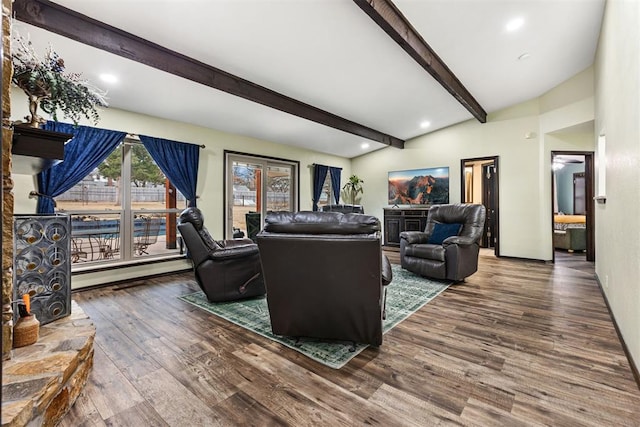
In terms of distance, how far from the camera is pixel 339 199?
8.21 meters

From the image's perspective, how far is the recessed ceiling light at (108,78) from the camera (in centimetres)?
339

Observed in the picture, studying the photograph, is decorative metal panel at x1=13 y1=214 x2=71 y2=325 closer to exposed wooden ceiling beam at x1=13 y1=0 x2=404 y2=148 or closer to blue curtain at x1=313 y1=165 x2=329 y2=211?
exposed wooden ceiling beam at x1=13 y1=0 x2=404 y2=148

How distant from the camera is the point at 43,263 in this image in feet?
7.16

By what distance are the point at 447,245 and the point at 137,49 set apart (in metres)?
4.10

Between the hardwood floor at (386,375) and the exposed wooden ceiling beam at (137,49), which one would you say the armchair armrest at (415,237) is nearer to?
the hardwood floor at (386,375)

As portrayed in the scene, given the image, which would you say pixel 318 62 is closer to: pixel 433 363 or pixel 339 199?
pixel 433 363

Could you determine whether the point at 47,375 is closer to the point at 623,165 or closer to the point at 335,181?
the point at 623,165

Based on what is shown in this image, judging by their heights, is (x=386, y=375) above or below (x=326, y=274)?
below

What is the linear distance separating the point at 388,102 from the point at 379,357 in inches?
164

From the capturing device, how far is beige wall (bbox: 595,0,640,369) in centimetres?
200

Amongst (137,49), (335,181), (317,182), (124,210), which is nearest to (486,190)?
(335,181)

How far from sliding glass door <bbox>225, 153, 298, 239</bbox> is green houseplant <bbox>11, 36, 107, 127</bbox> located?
3.38m

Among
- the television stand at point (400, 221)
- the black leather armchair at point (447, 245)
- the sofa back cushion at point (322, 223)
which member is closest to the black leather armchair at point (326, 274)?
the sofa back cushion at point (322, 223)

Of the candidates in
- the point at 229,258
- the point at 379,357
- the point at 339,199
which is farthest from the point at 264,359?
the point at 339,199
